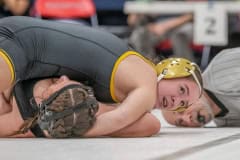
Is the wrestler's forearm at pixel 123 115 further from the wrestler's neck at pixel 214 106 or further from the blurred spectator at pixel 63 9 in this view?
the blurred spectator at pixel 63 9

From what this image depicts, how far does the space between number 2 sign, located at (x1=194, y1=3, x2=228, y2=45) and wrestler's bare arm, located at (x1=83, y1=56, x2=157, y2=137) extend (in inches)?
104

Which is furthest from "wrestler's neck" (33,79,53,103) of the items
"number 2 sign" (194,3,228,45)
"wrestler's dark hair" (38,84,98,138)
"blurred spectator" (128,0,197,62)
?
"blurred spectator" (128,0,197,62)

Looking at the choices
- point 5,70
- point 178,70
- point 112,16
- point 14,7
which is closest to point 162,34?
point 112,16

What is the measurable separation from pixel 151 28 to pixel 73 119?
10.9 feet

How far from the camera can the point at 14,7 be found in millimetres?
4930

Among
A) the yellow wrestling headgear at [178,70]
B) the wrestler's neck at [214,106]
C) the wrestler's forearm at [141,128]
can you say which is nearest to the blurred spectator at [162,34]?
the wrestler's neck at [214,106]

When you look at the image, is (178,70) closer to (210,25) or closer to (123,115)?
(123,115)

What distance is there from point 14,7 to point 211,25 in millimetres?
1480

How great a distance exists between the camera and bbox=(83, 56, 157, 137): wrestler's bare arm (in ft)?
6.19

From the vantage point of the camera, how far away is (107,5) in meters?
5.57

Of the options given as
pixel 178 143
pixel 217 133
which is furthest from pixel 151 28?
pixel 178 143

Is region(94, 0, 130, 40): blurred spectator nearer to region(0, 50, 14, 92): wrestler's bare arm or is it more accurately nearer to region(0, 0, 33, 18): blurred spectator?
region(0, 0, 33, 18): blurred spectator

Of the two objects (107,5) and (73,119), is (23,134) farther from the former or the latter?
(107,5)

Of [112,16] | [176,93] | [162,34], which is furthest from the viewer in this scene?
[112,16]
